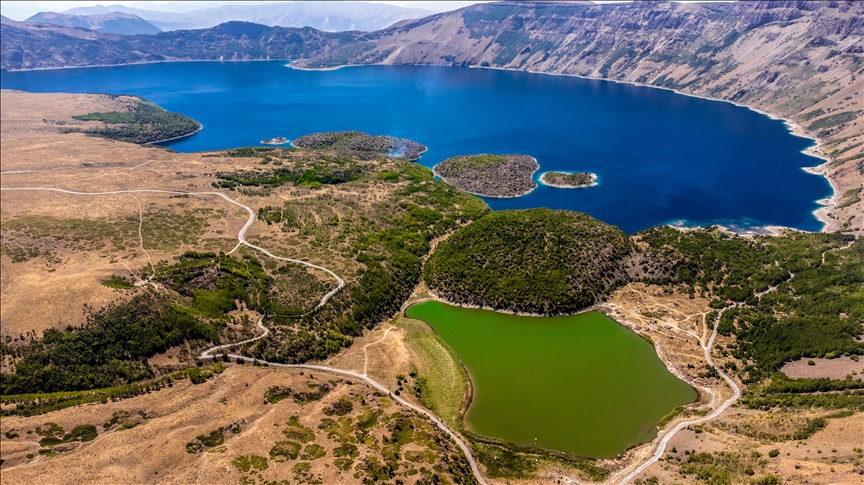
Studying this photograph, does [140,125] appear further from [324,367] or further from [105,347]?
[324,367]

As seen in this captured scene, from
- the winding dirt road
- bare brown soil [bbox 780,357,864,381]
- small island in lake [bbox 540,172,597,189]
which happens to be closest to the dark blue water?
small island in lake [bbox 540,172,597,189]

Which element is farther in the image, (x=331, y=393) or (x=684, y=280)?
(x=684, y=280)

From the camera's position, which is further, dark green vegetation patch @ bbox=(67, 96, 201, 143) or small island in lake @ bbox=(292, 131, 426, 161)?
dark green vegetation patch @ bbox=(67, 96, 201, 143)

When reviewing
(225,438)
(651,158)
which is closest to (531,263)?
(225,438)

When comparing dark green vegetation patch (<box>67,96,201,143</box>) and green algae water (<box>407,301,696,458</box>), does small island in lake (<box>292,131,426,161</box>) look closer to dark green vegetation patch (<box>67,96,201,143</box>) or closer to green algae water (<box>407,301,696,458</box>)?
dark green vegetation patch (<box>67,96,201,143</box>)

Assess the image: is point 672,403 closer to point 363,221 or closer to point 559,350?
point 559,350

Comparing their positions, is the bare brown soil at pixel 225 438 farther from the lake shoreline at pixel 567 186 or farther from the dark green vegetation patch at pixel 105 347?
the lake shoreline at pixel 567 186

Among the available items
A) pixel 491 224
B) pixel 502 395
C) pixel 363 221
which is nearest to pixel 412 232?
pixel 363 221

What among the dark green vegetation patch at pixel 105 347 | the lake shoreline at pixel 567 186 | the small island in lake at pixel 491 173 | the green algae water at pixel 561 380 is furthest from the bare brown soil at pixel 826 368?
the lake shoreline at pixel 567 186
